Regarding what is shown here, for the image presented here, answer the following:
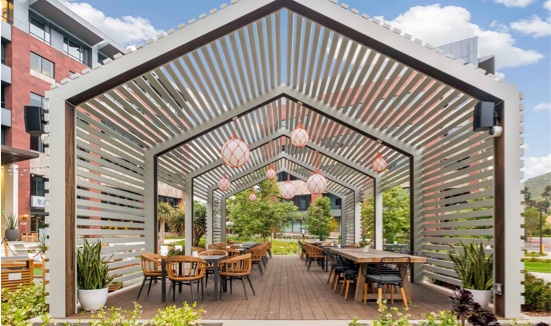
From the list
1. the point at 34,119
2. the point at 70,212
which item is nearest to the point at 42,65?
the point at 34,119

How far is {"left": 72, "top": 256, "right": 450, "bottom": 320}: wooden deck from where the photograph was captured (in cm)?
623

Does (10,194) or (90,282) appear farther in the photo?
(10,194)

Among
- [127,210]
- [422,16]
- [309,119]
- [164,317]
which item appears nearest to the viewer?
[164,317]

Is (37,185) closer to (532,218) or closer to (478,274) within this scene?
(478,274)

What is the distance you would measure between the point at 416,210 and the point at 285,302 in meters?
4.09

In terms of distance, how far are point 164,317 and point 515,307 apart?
4427 millimetres

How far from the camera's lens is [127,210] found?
9055mm

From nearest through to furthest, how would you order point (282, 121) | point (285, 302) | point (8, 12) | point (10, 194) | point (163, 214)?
point (285, 302)
point (282, 121)
point (8, 12)
point (10, 194)
point (163, 214)

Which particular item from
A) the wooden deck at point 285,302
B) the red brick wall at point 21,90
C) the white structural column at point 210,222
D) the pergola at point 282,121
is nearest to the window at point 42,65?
the red brick wall at point 21,90

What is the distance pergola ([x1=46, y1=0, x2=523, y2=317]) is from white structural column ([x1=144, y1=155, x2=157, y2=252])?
0.03 m

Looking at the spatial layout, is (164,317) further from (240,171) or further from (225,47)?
(240,171)

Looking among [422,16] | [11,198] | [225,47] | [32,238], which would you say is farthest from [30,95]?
[422,16]

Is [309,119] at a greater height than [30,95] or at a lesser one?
lesser

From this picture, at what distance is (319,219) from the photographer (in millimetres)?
26438
